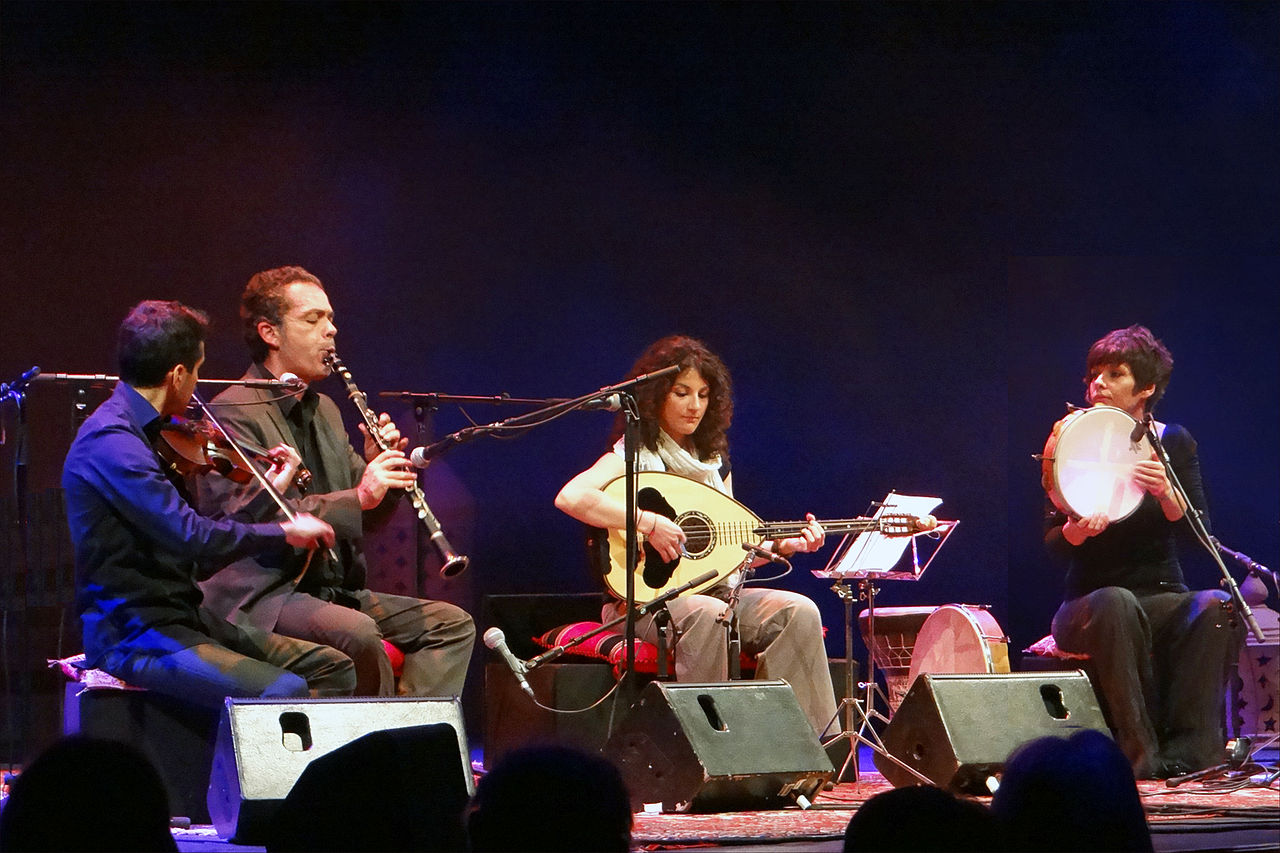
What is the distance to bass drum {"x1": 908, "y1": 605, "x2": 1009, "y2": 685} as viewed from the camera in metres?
5.00

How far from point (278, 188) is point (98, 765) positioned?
4.50 m

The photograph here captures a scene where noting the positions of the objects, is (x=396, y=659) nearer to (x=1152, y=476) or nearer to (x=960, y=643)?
(x=960, y=643)

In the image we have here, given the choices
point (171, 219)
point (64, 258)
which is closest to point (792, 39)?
point (171, 219)

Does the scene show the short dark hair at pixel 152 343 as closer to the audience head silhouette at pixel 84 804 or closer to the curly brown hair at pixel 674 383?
the curly brown hair at pixel 674 383

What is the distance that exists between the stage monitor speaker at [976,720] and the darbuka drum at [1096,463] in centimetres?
89

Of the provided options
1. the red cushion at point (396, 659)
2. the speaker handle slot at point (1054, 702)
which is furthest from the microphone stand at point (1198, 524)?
the red cushion at point (396, 659)

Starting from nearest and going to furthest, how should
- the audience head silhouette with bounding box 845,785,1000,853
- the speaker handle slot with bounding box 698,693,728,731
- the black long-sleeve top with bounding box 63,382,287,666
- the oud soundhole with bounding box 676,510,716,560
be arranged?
the audience head silhouette with bounding box 845,785,1000,853 → the black long-sleeve top with bounding box 63,382,287,666 → the speaker handle slot with bounding box 698,693,728,731 → the oud soundhole with bounding box 676,510,716,560

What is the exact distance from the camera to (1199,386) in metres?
6.82

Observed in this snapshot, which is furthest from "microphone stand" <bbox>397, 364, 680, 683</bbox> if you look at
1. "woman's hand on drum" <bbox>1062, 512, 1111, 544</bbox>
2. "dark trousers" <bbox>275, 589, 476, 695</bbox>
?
"woman's hand on drum" <bbox>1062, 512, 1111, 544</bbox>

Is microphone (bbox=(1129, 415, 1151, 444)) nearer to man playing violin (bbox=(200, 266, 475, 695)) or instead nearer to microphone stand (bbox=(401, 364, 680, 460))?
microphone stand (bbox=(401, 364, 680, 460))

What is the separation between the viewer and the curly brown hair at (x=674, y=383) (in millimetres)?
5137

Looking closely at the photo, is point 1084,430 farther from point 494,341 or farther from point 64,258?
point 64,258

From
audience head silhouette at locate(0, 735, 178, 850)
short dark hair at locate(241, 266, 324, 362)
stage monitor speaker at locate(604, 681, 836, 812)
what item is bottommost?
stage monitor speaker at locate(604, 681, 836, 812)

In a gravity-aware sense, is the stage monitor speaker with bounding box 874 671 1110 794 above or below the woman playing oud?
below
